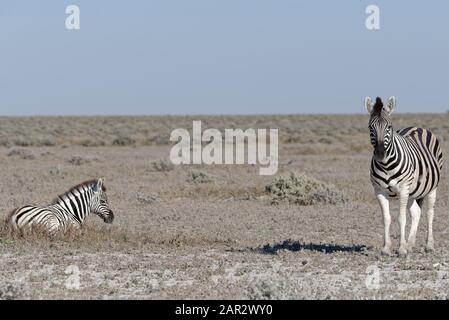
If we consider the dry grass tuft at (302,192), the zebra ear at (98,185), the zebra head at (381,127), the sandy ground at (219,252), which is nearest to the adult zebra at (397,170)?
the zebra head at (381,127)

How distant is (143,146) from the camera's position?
46.6m

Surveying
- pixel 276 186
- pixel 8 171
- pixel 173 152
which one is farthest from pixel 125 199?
pixel 173 152

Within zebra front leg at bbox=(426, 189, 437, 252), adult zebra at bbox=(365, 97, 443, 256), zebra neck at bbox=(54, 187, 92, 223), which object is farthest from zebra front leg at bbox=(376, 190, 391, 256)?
zebra neck at bbox=(54, 187, 92, 223)

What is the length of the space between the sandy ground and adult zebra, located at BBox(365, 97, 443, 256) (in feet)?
1.77

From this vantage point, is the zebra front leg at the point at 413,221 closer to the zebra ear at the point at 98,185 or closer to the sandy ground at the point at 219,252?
the sandy ground at the point at 219,252

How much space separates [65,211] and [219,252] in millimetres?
2668

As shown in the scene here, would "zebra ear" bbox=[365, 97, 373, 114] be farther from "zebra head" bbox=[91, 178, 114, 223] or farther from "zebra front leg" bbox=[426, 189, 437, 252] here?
"zebra head" bbox=[91, 178, 114, 223]

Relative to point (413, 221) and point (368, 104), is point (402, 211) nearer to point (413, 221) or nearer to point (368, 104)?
point (413, 221)

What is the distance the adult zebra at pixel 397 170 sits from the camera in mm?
10508

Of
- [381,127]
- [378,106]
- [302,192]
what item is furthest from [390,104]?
[302,192]

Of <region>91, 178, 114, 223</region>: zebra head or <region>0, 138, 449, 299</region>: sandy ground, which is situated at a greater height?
<region>91, 178, 114, 223</region>: zebra head

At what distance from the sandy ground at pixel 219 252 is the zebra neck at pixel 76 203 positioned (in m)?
0.25

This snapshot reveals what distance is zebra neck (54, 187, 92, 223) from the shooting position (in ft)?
42.0
